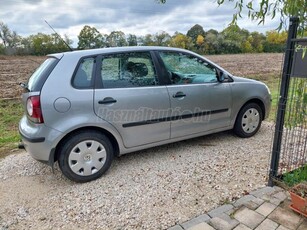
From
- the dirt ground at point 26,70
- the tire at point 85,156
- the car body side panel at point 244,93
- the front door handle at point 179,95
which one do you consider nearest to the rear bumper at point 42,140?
the tire at point 85,156

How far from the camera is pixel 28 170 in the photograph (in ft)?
12.2

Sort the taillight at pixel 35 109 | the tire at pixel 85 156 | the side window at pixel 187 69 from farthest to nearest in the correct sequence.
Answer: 1. the side window at pixel 187 69
2. the tire at pixel 85 156
3. the taillight at pixel 35 109

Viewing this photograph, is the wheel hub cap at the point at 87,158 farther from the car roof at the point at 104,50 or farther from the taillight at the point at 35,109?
the car roof at the point at 104,50

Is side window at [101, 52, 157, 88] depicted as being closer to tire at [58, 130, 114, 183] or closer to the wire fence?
tire at [58, 130, 114, 183]

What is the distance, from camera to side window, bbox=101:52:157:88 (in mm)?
3369

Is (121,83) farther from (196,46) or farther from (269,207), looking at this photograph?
(196,46)

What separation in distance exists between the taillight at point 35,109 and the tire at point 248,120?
315 centimetres

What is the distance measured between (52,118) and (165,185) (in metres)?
1.57

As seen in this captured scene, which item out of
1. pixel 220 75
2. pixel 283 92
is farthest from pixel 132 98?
pixel 283 92

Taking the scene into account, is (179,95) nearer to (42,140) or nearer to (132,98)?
(132,98)

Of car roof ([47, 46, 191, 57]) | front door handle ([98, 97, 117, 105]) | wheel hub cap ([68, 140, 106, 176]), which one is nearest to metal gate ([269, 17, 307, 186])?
car roof ([47, 46, 191, 57])

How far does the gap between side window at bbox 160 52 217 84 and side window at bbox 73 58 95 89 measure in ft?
3.60

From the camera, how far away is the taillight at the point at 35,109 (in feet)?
9.82

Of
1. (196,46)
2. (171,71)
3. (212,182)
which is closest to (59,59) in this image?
(171,71)
